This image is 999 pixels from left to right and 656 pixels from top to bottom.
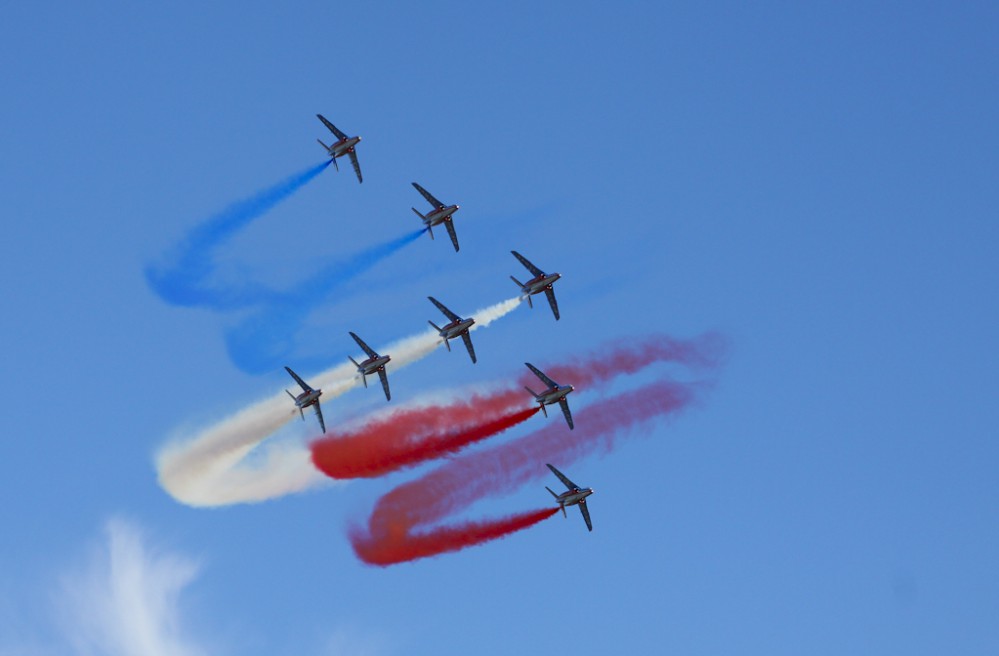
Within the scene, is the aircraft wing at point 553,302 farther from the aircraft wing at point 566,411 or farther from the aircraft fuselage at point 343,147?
the aircraft fuselage at point 343,147

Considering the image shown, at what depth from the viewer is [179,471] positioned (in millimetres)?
77625

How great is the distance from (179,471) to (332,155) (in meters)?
23.9

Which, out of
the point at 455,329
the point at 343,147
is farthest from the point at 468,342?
the point at 343,147

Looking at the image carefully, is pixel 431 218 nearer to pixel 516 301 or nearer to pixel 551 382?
pixel 516 301

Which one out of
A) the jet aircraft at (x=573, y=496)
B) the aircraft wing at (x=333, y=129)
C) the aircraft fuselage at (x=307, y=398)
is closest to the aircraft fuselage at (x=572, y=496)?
the jet aircraft at (x=573, y=496)

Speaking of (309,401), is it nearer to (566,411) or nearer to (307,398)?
(307,398)

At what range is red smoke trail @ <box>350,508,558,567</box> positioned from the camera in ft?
240

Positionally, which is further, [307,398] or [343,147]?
[343,147]

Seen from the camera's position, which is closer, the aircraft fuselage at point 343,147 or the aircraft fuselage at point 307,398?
the aircraft fuselage at point 307,398

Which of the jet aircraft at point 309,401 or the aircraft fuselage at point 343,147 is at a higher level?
the aircraft fuselage at point 343,147

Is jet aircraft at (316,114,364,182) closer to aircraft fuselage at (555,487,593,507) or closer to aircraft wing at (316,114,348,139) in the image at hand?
aircraft wing at (316,114,348,139)

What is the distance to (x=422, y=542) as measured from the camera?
244ft

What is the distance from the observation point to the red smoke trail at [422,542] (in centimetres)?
7306

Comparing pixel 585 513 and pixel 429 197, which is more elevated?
pixel 429 197
